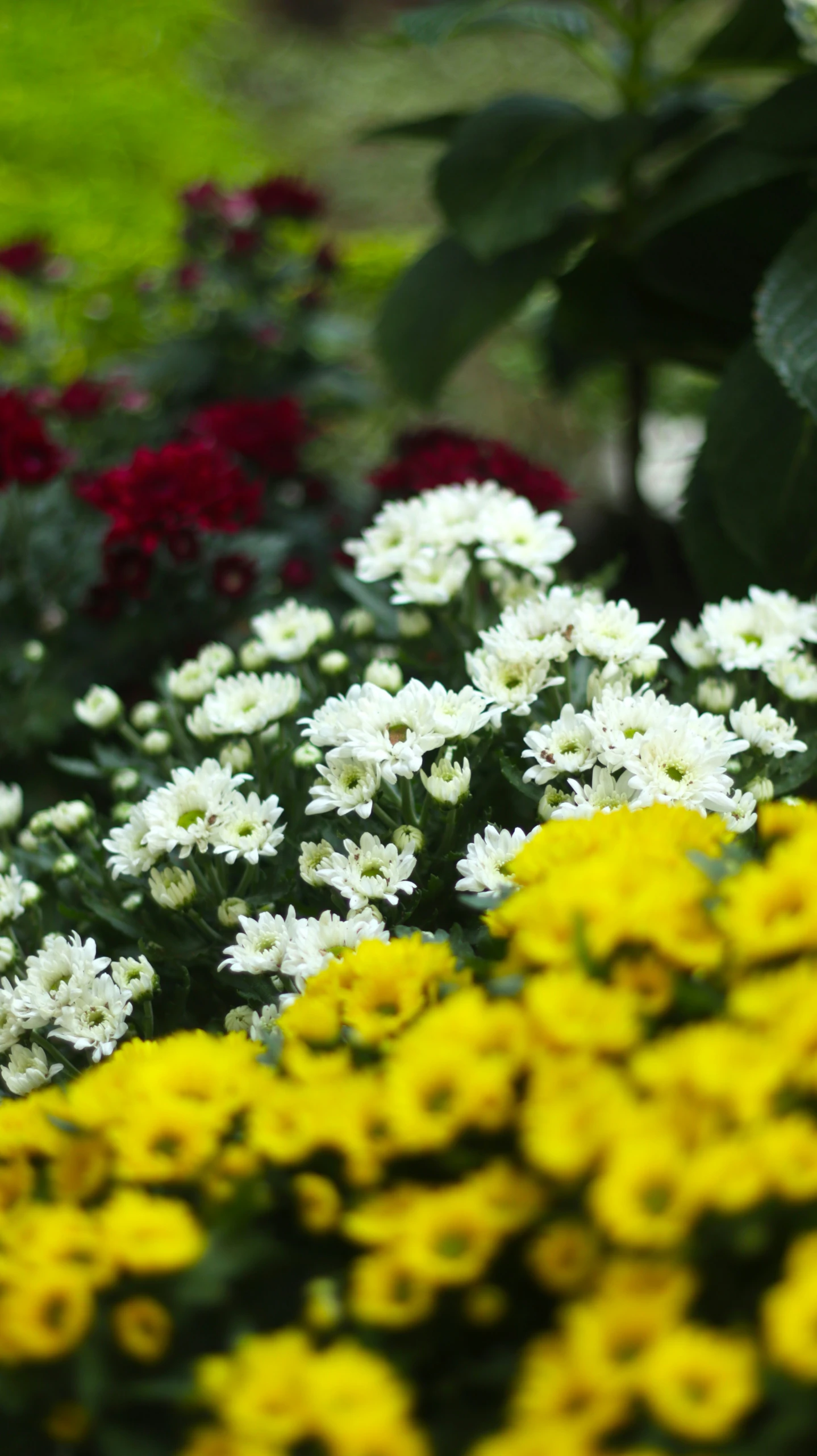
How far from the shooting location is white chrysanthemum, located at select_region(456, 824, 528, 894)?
0.74 metres

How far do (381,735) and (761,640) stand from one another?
Answer: 34 centimetres

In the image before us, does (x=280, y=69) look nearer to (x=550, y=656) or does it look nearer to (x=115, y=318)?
(x=115, y=318)

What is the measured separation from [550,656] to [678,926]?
33cm

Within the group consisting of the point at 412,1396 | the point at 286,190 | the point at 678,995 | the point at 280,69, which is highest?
the point at 280,69

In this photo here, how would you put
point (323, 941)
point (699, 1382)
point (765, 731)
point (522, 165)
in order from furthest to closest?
point (522, 165) → point (765, 731) → point (323, 941) → point (699, 1382)

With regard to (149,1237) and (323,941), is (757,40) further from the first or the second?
(149,1237)

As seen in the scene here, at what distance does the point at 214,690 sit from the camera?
0.97 metres

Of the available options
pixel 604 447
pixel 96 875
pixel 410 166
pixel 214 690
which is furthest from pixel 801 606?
pixel 410 166

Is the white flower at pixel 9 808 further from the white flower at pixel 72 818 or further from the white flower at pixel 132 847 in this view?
the white flower at pixel 132 847

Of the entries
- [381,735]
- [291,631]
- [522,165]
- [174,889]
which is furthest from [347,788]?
[522,165]

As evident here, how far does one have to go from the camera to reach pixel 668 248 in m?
1.46

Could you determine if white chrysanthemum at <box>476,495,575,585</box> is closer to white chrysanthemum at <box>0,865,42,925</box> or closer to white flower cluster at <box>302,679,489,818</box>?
white flower cluster at <box>302,679,489,818</box>

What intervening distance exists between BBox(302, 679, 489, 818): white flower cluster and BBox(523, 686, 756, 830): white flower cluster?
55 millimetres

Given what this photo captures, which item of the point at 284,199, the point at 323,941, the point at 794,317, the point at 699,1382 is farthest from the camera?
the point at 284,199
